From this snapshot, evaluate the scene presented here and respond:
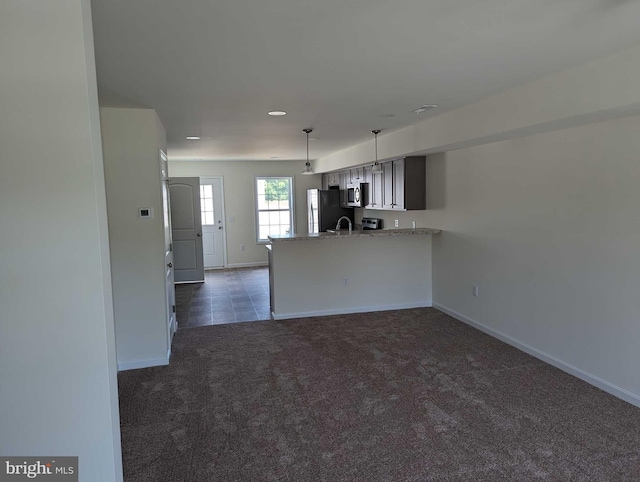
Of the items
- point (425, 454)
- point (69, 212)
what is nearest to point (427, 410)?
point (425, 454)

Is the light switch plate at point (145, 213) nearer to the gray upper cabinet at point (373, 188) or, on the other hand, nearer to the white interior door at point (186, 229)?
the gray upper cabinet at point (373, 188)

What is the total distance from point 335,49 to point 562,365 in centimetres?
323

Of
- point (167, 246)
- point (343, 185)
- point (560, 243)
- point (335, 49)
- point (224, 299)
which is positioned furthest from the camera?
point (343, 185)

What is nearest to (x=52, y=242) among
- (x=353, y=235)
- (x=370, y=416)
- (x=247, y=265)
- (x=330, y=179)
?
(x=370, y=416)

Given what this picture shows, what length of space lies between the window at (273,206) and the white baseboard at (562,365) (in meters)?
5.46

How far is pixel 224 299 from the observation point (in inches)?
265

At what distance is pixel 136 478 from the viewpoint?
2.41m

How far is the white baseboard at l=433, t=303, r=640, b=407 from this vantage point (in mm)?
3195

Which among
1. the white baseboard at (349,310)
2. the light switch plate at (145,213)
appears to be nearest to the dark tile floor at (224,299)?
the white baseboard at (349,310)

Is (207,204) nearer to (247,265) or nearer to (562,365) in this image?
(247,265)

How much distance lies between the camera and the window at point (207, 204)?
942 centimetres

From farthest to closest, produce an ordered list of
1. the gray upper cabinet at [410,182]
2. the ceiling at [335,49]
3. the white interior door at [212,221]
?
the white interior door at [212,221], the gray upper cabinet at [410,182], the ceiling at [335,49]

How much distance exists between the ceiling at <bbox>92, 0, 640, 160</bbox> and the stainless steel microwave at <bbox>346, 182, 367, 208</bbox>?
3100 mm

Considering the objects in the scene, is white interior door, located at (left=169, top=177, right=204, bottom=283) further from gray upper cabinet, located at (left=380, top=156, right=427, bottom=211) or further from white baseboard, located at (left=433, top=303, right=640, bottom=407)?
white baseboard, located at (left=433, top=303, right=640, bottom=407)
